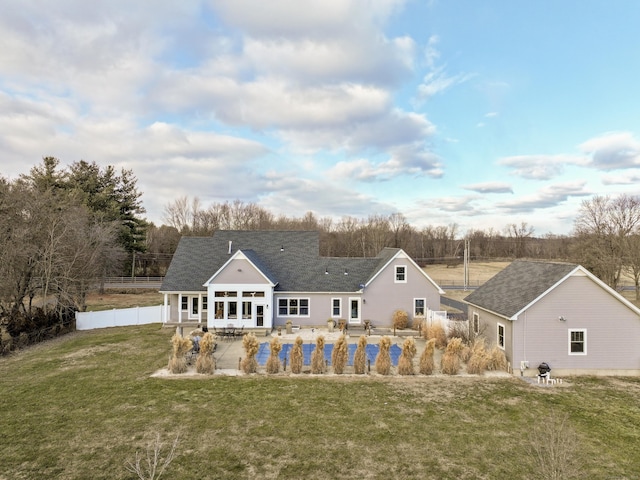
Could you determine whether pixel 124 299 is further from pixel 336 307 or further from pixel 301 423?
pixel 301 423

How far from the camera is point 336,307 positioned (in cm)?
2700

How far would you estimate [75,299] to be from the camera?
91.6ft

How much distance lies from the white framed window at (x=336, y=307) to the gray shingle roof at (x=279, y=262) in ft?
2.51

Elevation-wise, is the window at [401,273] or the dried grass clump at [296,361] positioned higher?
the window at [401,273]

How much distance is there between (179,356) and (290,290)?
433 inches

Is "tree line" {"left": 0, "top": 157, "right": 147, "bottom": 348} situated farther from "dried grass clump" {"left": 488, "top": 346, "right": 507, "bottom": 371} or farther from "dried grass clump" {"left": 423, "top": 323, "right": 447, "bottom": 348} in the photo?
"dried grass clump" {"left": 488, "top": 346, "right": 507, "bottom": 371}

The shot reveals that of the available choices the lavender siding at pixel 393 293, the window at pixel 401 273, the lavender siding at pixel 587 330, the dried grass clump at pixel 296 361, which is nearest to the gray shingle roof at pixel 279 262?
the lavender siding at pixel 393 293

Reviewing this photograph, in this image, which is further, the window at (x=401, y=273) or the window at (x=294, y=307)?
the window at (x=294, y=307)

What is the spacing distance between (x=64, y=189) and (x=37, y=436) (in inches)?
1839

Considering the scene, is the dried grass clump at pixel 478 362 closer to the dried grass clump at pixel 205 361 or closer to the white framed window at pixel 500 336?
the white framed window at pixel 500 336

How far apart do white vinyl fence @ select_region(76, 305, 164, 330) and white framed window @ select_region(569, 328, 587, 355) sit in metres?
26.7

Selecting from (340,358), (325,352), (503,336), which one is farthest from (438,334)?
(340,358)

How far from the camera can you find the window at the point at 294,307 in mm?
26922

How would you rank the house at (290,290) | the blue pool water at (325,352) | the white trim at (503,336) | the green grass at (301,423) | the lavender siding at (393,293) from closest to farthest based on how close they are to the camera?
the green grass at (301,423), the white trim at (503,336), the blue pool water at (325,352), the house at (290,290), the lavender siding at (393,293)
